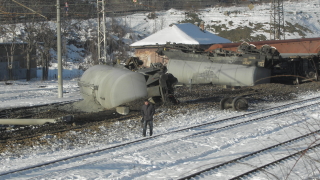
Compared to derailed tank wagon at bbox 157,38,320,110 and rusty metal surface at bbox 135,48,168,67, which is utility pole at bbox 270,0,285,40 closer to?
rusty metal surface at bbox 135,48,168,67

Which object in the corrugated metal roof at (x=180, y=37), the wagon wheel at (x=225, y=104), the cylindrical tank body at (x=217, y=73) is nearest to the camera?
the wagon wheel at (x=225, y=104)

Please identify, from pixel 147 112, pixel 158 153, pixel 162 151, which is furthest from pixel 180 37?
pixel 158 153

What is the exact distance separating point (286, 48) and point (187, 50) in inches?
414

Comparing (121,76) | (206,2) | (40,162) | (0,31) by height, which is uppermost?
(206,2)

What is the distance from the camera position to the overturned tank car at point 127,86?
16.0 m

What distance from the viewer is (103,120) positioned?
1469cm

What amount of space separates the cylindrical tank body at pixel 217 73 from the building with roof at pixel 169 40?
15272mm

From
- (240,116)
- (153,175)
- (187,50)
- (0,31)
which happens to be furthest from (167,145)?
(0,31)

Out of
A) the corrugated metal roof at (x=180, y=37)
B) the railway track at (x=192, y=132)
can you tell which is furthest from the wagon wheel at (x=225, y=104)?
the corrugated metal roof at (x=180, y=37)

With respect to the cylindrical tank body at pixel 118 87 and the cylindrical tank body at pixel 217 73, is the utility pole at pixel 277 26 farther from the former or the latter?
the cylindrical tank body at pixel 118 87

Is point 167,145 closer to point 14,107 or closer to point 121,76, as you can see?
point 121,76

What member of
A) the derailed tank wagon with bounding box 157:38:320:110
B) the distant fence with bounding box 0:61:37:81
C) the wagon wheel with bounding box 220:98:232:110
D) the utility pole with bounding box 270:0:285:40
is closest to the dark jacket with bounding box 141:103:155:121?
the wagon wheel with bounding box 220:98:232:110

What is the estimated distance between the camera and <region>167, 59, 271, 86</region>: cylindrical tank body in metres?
24.1

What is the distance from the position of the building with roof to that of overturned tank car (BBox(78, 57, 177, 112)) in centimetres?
2505
